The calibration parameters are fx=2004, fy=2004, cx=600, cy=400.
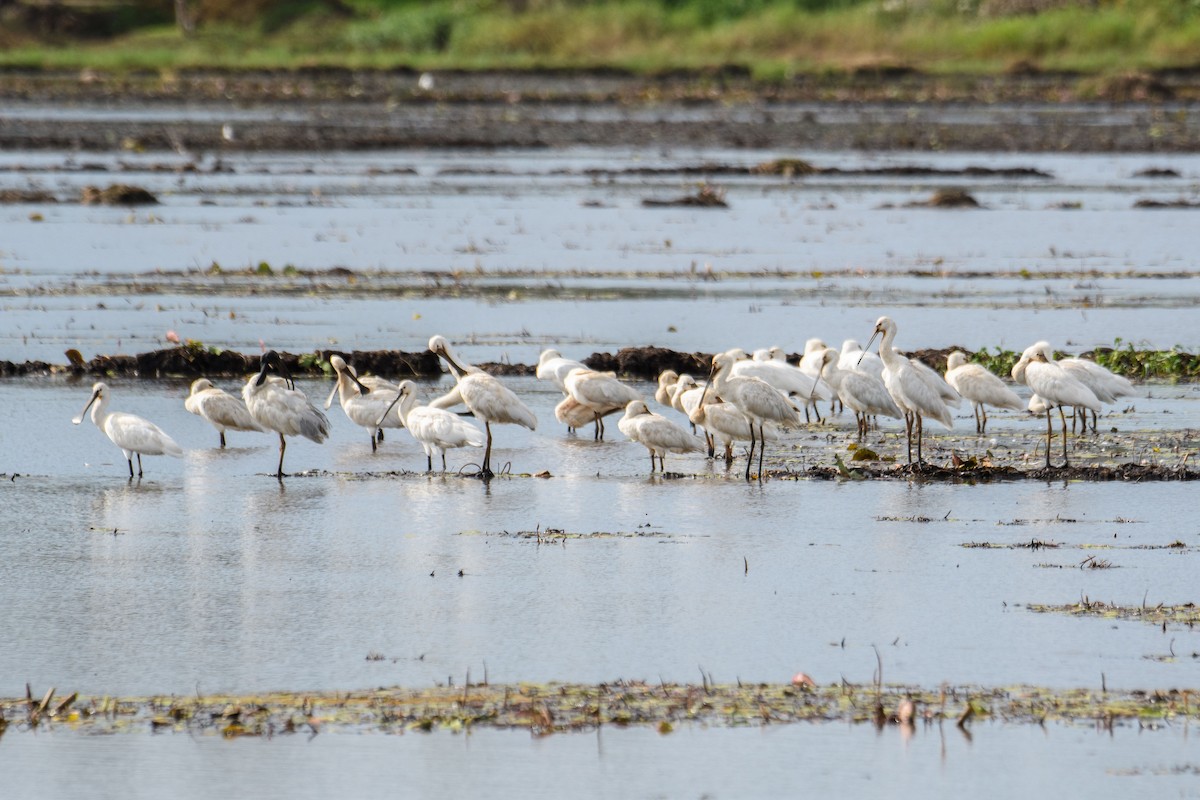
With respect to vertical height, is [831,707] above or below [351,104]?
below

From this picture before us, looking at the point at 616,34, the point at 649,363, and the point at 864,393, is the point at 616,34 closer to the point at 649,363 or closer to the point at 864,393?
the point at 649,363

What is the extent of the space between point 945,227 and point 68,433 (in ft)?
59.7

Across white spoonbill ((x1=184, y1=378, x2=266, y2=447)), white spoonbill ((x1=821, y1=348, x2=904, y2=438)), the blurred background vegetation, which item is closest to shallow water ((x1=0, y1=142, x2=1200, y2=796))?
white spoonbill ((x1=184, y1=378, x2=266, y2=447))

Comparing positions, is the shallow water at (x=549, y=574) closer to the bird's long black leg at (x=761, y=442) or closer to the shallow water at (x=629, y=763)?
the bird's long black leg at (x=761, y=442)

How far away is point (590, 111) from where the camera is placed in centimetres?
5803

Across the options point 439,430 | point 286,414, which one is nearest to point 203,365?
point 286,414

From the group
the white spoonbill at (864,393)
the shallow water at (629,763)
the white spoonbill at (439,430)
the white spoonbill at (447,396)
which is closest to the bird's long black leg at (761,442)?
the white spoonbill at (864,393)

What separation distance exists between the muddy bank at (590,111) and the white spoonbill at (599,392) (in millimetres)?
31890

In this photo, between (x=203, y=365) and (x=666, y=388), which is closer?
(x=666, y=388)

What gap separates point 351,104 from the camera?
198 feet

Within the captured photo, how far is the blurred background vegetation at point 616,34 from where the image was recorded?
69.1 meters

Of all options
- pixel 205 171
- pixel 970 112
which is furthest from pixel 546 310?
pixel 970 112

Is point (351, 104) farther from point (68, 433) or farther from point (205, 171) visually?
point (68, 433)

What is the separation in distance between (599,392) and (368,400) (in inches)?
62.7
